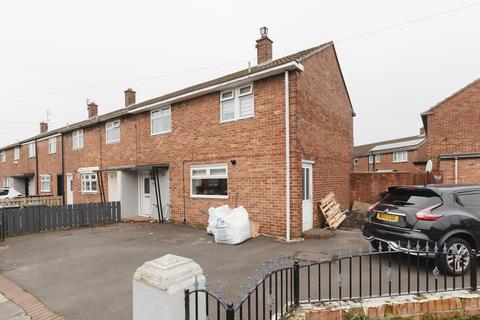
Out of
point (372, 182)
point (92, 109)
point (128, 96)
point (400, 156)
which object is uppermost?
point (128, 96)

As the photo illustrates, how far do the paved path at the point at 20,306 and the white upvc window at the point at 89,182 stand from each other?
36.6 feet

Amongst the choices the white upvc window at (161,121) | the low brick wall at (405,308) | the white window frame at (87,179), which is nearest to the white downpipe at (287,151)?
the low brick wall at (405,308)

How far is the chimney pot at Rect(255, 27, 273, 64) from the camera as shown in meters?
11.3

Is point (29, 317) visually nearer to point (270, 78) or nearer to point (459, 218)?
point (459, 218)

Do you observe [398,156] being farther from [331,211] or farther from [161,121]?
[161,121]

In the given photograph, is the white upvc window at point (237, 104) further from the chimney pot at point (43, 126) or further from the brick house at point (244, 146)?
the chimney pot at point (43, 126)

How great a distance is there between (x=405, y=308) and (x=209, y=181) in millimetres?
7183

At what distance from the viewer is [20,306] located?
12.8ft

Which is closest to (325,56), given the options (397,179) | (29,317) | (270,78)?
(270,78)

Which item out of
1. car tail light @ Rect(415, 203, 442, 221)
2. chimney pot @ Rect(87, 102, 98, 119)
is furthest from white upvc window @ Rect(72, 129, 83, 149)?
car tail light @ Rect(415, 203, 442, 221)

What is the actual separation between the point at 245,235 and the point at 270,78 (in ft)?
15.1

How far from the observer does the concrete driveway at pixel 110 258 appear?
4.13m

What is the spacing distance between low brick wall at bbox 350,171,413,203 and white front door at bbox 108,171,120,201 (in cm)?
1075

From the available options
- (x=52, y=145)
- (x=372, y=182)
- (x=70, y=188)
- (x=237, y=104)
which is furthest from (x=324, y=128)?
(x=52, y=145)
